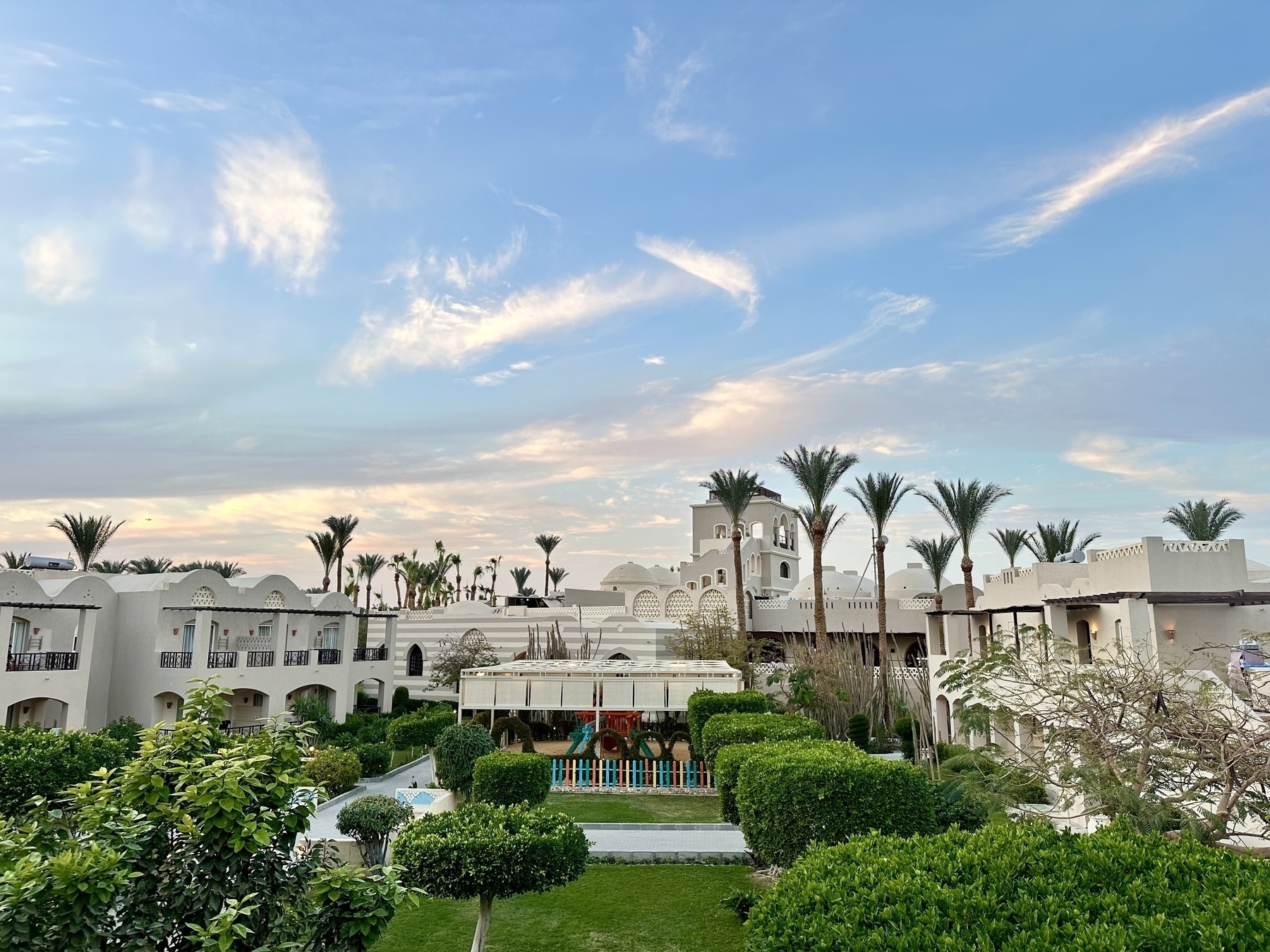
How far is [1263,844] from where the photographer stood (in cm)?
1105

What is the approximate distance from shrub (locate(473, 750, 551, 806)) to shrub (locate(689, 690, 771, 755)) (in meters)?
6.69

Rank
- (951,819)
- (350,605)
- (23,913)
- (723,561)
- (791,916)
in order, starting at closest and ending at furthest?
(23,913) < (791,916) < (951,819) < (350,605) < (723,561)

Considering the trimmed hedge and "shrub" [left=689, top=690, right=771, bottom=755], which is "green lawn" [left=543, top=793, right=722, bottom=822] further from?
the trimmed hedge

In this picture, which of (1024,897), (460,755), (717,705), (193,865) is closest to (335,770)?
(460,755)

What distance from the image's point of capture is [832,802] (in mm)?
9539

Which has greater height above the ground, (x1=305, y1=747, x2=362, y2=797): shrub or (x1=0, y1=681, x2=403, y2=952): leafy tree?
(x1=0, y1=681, x2=403, y2=952): leafy tree

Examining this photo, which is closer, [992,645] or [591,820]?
[992,645]

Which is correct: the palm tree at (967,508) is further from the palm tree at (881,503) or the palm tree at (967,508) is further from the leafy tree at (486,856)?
the leafy tree at (486,856)

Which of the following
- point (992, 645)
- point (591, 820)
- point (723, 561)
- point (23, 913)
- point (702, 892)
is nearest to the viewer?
point (23, 913)

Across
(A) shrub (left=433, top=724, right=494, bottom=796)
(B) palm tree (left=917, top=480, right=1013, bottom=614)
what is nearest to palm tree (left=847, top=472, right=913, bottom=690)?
(B) palm tree (left=917, top=480, right=1013, bottom=614)

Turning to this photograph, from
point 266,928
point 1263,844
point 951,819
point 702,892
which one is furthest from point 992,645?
point 266,928

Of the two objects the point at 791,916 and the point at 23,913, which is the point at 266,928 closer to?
the point at 23,913

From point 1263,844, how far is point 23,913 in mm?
13843

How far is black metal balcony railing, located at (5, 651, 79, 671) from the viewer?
837 inches
